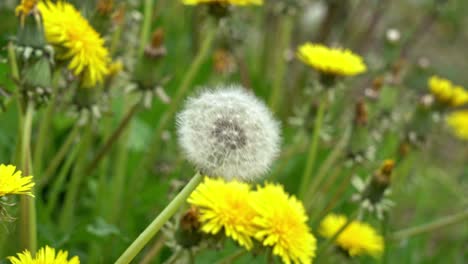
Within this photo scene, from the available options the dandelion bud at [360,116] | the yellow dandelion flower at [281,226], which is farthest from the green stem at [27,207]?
the dandelion bud at [360,116]

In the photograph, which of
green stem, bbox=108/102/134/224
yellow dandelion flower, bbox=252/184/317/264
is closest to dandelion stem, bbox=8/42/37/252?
yellow dandelion flower, bbox=252/184/317/264

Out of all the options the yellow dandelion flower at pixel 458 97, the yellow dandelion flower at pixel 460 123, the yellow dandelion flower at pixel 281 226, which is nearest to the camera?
the yellow dandelion flower at pixel 281 226

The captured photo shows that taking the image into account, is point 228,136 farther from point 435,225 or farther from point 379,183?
point 435,225

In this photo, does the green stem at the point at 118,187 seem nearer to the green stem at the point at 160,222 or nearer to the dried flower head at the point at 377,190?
the dried flower head at the point at 377,190

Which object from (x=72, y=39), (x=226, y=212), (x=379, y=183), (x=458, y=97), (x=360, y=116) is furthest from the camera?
(x=458, y=97)

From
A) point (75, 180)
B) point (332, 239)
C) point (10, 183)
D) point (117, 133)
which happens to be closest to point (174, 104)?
point (117, 133)

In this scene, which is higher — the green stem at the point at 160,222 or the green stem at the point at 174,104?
the green stem at the point at 160,222

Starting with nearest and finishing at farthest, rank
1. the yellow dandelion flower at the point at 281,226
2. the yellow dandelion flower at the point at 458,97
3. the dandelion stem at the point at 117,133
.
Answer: the yellow dandelion flower at the point at 281,226 → the dandelion stem at the point at 117,133 → the yellow dandelion flower at the point at 458,97
